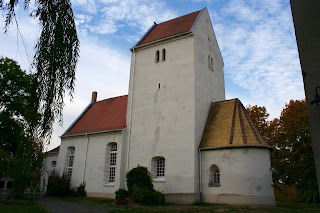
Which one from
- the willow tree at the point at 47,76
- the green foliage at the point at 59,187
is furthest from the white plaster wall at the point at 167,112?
the willow tree at the point at 47,76

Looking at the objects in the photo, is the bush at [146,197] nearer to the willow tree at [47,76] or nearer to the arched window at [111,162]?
the arched window at [111,162]

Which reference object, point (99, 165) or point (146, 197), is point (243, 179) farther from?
point (99, 165)

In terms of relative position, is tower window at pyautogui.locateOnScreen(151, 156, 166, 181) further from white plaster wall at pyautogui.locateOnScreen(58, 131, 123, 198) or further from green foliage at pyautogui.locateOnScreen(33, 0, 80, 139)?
green foliage at pyautogui.locateOnScreen(33, 0, 80, 139)

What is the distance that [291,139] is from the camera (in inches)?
900

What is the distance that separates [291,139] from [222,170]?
31.7 feet

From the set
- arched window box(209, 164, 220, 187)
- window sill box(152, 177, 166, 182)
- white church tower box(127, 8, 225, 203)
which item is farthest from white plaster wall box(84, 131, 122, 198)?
arched window box(209, 164, 220, 187)

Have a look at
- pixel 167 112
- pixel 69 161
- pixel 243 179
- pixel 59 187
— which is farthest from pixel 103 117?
pixel 243 179

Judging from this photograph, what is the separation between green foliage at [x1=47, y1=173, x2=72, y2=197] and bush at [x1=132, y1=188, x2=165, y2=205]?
8.80 metres

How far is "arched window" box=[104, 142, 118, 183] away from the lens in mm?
21188

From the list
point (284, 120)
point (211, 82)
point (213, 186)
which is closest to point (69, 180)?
point (213, 186)

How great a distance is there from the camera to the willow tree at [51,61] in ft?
17.4

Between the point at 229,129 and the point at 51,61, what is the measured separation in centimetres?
1454

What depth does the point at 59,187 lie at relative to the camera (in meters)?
21.7

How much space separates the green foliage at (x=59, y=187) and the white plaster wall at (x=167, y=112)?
624 centimetres
